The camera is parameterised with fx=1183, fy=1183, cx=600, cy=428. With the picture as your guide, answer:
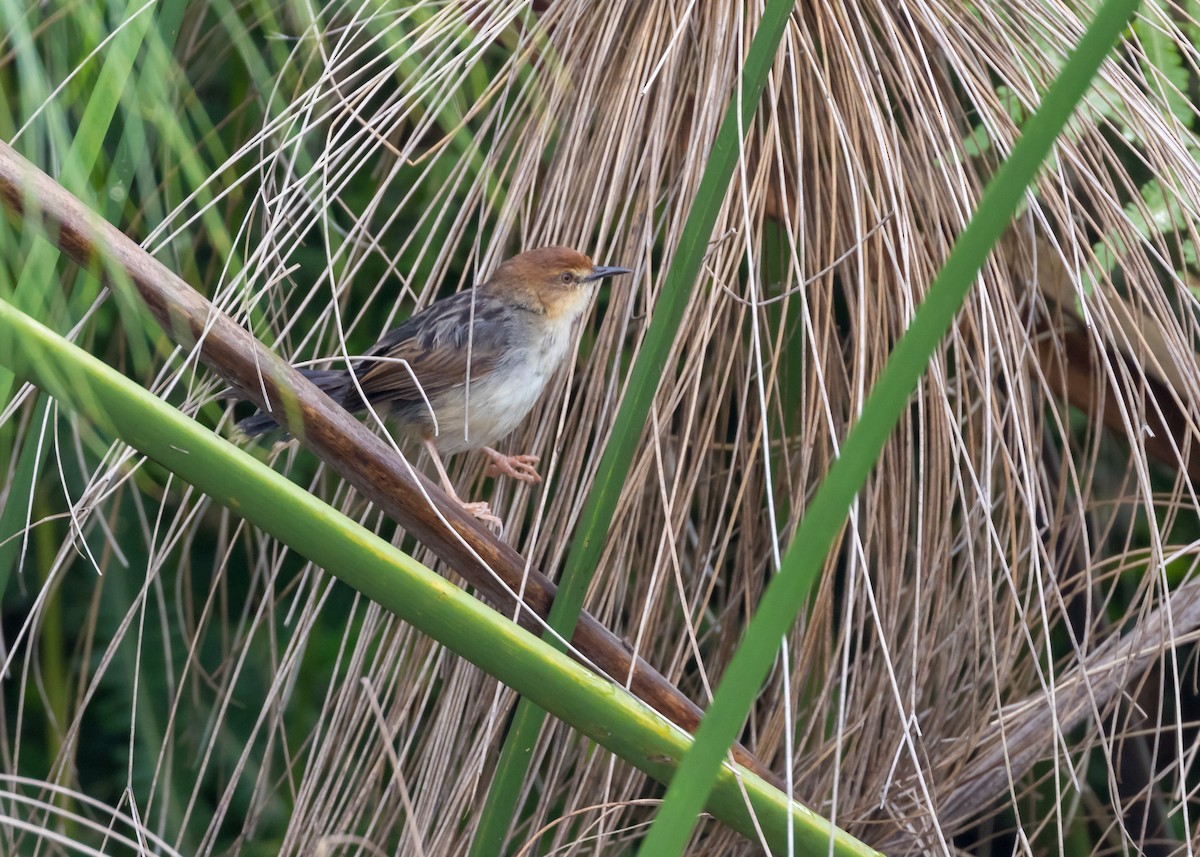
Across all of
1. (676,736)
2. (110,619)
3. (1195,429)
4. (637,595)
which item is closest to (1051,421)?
(1195,429)

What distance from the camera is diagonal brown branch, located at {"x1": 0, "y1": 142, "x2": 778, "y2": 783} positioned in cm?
108

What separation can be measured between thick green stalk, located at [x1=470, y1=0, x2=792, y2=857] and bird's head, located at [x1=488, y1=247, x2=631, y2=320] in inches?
23.1

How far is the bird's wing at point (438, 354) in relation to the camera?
2.10 metres

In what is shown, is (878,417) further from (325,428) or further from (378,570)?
(325,428)

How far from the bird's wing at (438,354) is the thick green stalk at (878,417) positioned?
139 centimetres

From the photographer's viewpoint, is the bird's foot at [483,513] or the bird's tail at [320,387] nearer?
the bird's foot at [483,513]

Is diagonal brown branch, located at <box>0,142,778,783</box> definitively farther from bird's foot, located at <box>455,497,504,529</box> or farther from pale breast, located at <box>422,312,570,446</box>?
pale breast, located at <box>422,312,570,446</box>

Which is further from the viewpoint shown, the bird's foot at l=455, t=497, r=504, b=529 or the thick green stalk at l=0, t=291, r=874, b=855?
the bird's foot at l=455, t=497, r=504, b=529

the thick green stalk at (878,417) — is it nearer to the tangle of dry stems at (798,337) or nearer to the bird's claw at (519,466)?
the tangle of dry stems at (798,337)

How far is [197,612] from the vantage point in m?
2.82

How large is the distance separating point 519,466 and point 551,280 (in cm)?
40

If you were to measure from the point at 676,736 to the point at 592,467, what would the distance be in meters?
0.50

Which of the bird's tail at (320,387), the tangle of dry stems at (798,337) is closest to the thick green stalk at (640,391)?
the tangle of dry stems at (798,337)

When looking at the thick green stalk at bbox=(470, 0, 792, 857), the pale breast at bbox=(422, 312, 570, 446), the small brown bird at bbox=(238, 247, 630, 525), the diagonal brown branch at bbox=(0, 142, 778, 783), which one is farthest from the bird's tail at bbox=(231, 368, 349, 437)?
the thick green stalk at bbox=(470, 0, 792, 857)
